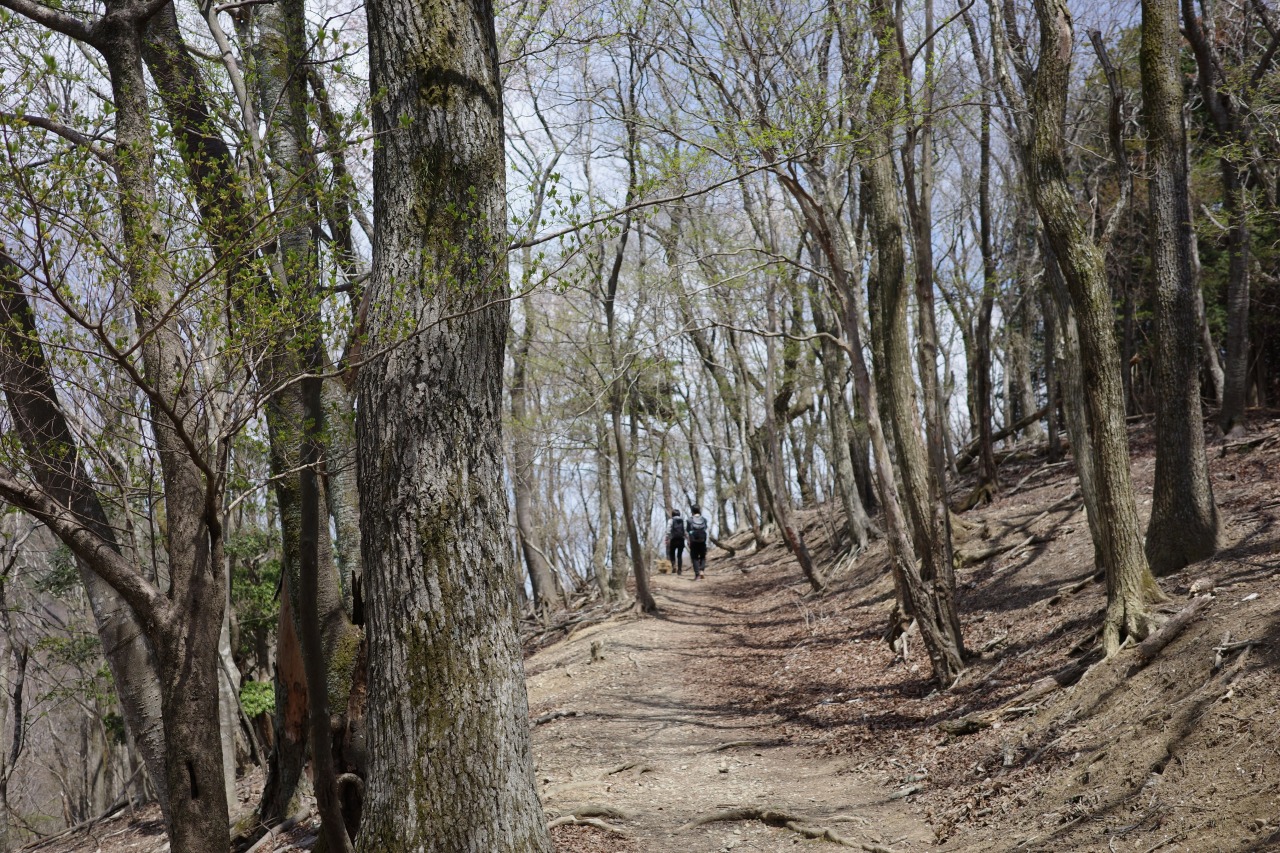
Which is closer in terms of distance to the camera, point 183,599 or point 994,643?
point 183,599

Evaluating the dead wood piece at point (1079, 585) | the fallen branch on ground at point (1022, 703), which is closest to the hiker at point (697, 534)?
the dead wood piece at point (1079, 585)

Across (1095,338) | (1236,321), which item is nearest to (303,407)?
(1095,338)

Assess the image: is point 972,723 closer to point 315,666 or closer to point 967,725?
point 967,725

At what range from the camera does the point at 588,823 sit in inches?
248

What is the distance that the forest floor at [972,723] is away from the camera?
4.71m

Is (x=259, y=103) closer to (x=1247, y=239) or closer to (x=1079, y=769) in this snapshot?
(x=1079, y=769)

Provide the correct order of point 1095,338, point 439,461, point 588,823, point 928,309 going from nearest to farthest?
point 439,461 < point 588,823 < point 1095,338 < point 928,309

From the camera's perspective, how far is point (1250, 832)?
390 centimetres

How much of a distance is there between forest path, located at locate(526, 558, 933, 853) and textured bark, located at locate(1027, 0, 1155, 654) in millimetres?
2418

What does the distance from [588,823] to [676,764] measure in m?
1.80

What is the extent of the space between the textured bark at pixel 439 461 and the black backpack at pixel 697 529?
58.2 feet

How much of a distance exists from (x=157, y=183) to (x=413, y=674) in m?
3.38

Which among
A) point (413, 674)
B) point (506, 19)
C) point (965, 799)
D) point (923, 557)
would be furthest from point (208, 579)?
point (506, 19)

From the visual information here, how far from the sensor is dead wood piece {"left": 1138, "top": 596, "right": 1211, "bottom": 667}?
6035mm
